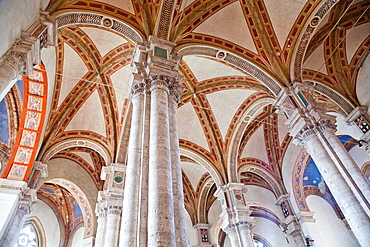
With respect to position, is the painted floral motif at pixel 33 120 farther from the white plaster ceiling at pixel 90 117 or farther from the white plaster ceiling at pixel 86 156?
the white plaster ceiling at pixel 86 156

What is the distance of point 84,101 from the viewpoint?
10.2 meters

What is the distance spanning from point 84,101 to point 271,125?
7.91 m

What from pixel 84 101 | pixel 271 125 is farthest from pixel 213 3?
pixel 271 125

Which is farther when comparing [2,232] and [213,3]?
[213,3]

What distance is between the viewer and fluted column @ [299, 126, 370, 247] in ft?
19.0

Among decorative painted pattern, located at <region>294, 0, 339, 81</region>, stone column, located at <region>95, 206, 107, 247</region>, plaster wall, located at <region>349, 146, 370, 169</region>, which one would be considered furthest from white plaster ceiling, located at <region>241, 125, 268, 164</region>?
stone column, located at <region>95, 206, 107, 247</region>

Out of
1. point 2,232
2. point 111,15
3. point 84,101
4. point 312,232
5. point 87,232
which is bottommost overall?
point 2,232

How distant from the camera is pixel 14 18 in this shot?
5.20 m

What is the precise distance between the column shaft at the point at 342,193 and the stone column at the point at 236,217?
3764mm

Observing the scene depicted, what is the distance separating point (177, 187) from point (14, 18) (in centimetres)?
420

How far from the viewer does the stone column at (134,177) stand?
4473 mm

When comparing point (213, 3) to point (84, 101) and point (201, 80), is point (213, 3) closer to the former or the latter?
point (201, 80)

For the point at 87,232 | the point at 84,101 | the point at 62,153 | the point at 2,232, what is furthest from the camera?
the point at 62,153

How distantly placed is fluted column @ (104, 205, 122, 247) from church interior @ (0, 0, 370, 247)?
0.11 ft
